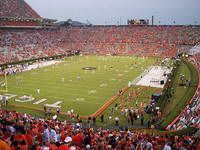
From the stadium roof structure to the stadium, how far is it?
360mm

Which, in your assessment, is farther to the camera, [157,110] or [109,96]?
[109,96]

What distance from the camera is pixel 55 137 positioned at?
900 centimetres

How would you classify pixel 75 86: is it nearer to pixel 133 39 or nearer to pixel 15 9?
pixel 15 9

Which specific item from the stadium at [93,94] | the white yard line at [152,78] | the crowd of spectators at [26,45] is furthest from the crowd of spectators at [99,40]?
the white yard line at [152,78]

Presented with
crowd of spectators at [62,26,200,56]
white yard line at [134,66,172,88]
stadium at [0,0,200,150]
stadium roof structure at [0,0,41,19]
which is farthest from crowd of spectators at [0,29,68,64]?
white yard line at [134,66,172,88]

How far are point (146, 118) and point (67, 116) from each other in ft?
21.7

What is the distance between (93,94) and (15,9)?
51813 mm

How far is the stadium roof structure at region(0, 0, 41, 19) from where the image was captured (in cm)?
6162

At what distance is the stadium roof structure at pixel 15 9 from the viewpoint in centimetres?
6162

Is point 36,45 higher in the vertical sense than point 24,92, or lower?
higher

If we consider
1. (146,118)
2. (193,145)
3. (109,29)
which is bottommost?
(146,118)

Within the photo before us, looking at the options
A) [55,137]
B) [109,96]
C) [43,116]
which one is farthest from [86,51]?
[55,137]

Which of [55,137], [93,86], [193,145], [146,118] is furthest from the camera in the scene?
[93,86]

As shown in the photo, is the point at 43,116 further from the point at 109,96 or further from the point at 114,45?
the point at 114,45
